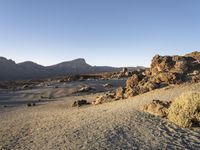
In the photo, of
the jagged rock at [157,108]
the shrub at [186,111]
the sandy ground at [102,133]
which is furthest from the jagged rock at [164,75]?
the shrub at [186,111]

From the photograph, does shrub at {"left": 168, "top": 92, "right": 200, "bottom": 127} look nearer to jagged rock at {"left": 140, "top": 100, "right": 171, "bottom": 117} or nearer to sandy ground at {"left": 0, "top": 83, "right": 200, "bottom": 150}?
sandy ground at {"left": 0, "top": 83, "right": 200, "bottom": 150}

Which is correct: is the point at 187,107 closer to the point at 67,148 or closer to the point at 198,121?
the point at 198,121

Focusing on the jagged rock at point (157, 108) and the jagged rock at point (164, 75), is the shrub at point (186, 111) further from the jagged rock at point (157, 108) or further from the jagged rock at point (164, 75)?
the jagged rock at point (164, 75)

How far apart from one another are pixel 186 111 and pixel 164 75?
1125 centimetres

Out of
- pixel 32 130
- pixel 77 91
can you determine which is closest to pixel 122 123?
pixel 32 130

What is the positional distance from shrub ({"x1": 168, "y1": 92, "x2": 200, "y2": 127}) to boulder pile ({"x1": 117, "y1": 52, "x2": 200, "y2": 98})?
9.47 meters

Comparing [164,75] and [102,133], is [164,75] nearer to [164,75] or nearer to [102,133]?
[164,75]

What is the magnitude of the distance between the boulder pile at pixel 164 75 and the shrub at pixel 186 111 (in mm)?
9471

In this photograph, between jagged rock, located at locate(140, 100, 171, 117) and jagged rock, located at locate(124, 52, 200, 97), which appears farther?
jagged rock, located at locate(124, 52, 200, 97)

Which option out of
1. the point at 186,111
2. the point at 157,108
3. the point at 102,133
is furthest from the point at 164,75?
the point at 102,133

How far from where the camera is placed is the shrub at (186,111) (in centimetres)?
1595

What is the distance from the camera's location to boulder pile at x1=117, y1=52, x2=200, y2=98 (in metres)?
26.7

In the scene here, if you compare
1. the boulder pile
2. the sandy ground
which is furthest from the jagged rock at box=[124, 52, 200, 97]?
the sandy ground

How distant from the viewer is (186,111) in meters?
16.3
